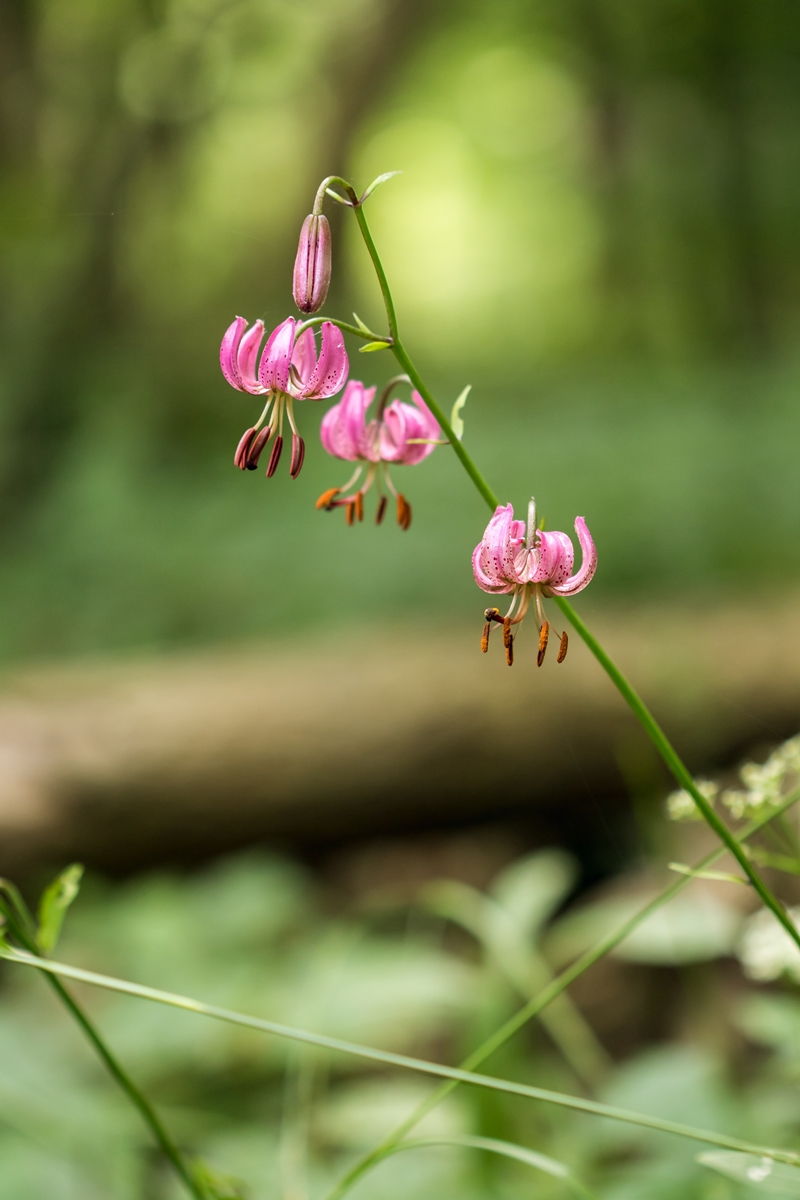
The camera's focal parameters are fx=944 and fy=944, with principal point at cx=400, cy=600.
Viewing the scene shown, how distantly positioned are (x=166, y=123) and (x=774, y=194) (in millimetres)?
3938

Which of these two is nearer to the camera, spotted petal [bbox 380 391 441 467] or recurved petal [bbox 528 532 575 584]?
recurved petal [bbox 528 532 575 584]

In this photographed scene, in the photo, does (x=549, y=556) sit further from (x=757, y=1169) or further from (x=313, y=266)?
(x=757, y=1169)

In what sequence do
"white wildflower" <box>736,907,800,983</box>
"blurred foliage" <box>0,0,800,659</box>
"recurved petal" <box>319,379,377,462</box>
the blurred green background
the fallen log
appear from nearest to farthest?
1. "recurved petal" <box>319,379,377,462</box>
2. "white wildflower" <box>736,907,800,983</box>
3. the blurred green background
4. the fallen log
5. "blurred foliage" <box>0,0,800,659</box>

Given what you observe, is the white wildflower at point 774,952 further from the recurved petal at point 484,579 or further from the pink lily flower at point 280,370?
the pink lily flower at point 280,370

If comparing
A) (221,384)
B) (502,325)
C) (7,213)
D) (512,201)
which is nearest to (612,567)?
(221,384)

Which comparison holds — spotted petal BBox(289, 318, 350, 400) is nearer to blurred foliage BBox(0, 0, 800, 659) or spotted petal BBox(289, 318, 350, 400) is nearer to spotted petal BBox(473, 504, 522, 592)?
spotted petal BBox(473, 504, 522, 592)

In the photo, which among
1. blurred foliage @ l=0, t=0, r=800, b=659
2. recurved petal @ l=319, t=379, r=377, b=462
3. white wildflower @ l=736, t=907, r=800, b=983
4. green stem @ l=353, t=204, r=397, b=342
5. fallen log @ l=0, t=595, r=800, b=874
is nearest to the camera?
green stem @ l=353, t=204, r=397, b=342

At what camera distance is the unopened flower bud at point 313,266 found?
536mm

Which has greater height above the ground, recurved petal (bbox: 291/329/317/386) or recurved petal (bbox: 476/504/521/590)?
recurved petal (bbox: 291/329/317/386)

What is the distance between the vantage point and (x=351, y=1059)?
1.57 meters

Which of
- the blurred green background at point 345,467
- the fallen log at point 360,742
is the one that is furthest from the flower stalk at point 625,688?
the fallen log at point 360,742

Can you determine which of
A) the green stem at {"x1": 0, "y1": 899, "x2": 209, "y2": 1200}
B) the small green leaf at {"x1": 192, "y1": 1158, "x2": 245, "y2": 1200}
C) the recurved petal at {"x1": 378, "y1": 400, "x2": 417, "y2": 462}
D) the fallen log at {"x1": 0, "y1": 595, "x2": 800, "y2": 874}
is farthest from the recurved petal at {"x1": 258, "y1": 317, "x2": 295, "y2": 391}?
the fallen log at {"x1": 0, "y1": 595, "x2": 800, "y2": 874}

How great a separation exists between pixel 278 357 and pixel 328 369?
0.10 feet

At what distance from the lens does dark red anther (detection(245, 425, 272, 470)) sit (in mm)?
598
